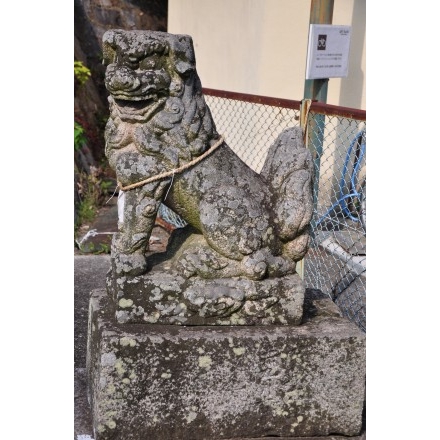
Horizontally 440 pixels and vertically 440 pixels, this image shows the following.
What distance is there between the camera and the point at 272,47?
19.3 ft

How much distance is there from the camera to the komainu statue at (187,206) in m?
2.61

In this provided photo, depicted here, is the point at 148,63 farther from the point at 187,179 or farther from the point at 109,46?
the point at 187,179

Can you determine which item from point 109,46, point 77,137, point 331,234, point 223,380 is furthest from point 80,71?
point 223,380

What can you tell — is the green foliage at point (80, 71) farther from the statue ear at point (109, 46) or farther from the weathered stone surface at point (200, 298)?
the weathered stone surface at point (200, 298)

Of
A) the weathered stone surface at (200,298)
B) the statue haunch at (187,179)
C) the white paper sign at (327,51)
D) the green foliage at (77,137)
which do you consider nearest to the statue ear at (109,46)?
the statue haunch at (187,179)

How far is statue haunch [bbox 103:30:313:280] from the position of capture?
8.54ft

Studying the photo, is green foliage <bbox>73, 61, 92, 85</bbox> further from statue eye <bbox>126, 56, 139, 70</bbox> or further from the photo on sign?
statue eye <bbox>126, 56, 139, 70</bbox>

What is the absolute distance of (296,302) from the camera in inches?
109

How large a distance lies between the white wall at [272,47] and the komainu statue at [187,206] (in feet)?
10.6

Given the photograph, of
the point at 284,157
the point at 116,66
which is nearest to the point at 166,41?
the point at 116,66

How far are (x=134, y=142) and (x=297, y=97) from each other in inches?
137

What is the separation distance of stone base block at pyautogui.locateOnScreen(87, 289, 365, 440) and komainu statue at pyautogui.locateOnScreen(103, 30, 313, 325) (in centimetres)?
10

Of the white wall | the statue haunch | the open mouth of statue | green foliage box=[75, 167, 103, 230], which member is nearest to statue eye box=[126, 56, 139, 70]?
the statue haunch

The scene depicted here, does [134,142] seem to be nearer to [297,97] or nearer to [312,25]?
[312,25]
